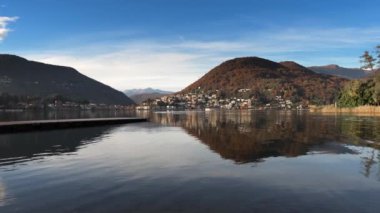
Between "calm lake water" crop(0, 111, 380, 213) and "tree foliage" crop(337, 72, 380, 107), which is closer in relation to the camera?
"calm lake water" crop(0, 111, 380, 213)

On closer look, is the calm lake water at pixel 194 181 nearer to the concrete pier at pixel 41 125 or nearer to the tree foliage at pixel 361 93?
the concrete pier at pixel 41 125

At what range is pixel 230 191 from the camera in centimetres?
1753

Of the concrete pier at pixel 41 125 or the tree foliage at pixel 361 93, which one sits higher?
the tree foliage at pixel 361 93

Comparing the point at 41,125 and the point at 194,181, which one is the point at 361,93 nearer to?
the point at 41,125

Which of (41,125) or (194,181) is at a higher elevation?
(41,125)

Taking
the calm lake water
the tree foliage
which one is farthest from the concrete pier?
the tree foliage

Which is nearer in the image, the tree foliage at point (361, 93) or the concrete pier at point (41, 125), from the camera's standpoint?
the concrete pier at point (41, 125)

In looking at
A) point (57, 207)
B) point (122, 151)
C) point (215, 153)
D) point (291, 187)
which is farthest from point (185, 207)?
point (122, 151)

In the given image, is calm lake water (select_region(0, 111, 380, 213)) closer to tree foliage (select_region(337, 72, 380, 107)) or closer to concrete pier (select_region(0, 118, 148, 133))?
concrete pier (select_region(0, 118, 148, 133))

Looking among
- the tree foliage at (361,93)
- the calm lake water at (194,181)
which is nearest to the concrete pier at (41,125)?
the calm lake water at (194,181)

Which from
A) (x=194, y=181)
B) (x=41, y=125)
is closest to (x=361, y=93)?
(x=41, y=125)

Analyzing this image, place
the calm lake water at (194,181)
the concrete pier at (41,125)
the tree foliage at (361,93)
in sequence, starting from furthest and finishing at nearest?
the tree foliage at (361,93) < the concrete pier at (41,125) < the calm lake water at (194,181)

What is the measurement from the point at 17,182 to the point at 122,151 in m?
15.2

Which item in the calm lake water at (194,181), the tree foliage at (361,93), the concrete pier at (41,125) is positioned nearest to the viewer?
the calm lake water at (194,181)
